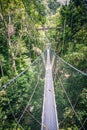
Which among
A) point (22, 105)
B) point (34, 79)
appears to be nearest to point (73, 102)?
point (22, 105)

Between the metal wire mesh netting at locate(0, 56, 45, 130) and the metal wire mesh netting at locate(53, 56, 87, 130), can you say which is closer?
the metal wire mesh netting at locate(53, 56, 87, 130)

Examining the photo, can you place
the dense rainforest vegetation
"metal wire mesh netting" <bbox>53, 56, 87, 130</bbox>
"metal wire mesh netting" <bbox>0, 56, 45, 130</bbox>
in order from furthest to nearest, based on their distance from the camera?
"metal wire mesh netting" <bbox>0, 56, 45, 130</bbox>, the dense rainforest vegetation, "metal wire mesh netting" <bbox>53, 56, 87, 130</bbox>

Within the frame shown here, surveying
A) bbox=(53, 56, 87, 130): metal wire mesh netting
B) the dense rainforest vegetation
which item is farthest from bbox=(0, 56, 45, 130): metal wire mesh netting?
bbox=(53, 56, 87, 130): metal wire mesh netting

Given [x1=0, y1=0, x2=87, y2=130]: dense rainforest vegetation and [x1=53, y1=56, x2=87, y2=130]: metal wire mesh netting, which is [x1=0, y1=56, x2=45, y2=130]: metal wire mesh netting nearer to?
[x1=0, y1=0, x2=87, y2=130]: dense rainforest vegetation

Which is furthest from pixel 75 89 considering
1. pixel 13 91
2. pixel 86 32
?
pixel 86 32

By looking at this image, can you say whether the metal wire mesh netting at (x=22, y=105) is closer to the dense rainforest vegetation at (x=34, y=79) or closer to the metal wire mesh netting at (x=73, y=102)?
the dense rainforest vegetation at (x=34, y=79)

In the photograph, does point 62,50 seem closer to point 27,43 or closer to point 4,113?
point 27,43

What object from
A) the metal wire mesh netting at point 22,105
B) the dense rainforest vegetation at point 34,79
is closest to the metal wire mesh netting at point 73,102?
the dense rainforest vegetation at point 34,79

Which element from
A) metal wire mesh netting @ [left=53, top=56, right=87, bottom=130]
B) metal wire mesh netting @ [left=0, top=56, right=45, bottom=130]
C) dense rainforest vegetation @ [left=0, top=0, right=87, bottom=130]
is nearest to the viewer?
metal wire mesh netting @ [left=53, top=56, right=87, bottom=130]

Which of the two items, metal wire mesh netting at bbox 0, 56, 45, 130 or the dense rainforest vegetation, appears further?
metal wire mesh netting at bbox 0, 56, 45, 130
